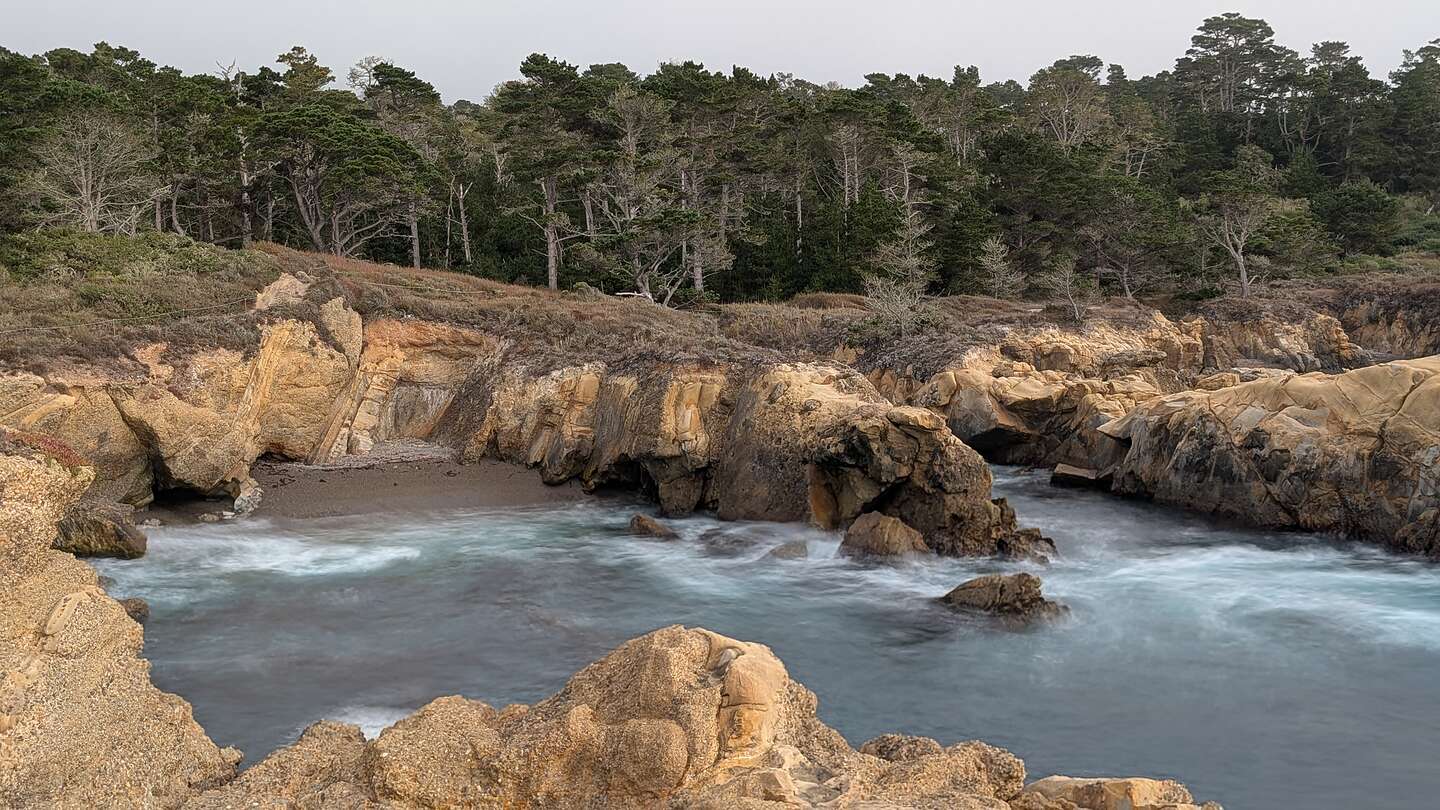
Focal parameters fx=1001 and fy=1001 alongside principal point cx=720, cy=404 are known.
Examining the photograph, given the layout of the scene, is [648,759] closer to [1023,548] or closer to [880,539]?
[880,539]

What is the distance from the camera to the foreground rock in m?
15.0

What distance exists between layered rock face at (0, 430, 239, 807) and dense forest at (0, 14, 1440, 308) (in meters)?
27.4

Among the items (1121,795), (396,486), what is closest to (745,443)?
(396,486)

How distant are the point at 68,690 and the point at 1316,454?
20809mm

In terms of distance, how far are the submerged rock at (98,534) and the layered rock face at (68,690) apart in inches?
265

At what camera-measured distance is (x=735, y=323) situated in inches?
1521

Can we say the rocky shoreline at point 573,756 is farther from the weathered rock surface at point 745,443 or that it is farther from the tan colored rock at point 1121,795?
the weathered rock surface at point 745,443

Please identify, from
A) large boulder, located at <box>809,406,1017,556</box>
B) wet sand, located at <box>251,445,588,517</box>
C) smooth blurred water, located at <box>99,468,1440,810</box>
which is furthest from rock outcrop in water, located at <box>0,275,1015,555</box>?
smooth blurred water, located at <box>99,468,1440,810</box>

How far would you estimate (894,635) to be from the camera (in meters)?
14.6

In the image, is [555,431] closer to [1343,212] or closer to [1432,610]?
[1432,610]

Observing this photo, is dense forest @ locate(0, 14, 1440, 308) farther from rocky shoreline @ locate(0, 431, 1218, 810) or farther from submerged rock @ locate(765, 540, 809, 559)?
rocky shoreline @ locate(0, 431, 1218, 810)

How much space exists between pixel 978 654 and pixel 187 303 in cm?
2089

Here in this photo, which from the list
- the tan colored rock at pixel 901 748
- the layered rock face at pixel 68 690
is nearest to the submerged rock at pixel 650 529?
the layered rock face at pixel 68 690

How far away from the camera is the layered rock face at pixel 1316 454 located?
18641 mm
